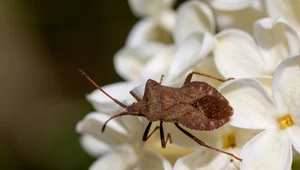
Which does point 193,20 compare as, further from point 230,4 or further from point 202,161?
point 202,161

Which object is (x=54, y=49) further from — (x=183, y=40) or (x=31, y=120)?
(x=183, y=40)

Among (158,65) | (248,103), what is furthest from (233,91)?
(158,65)

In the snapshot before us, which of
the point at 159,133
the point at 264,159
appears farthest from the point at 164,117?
the point at 264,159

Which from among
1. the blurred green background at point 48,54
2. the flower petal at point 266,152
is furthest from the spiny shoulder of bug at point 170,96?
the blurred green background at point 48,54

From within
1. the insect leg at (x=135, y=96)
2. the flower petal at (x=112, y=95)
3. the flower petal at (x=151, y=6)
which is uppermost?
the insect leg at (x=135, y=96)

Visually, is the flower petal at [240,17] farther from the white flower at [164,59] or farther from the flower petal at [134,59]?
the flower petal at [134,59]

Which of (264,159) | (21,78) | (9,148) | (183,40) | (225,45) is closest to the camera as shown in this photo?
(264,159)
